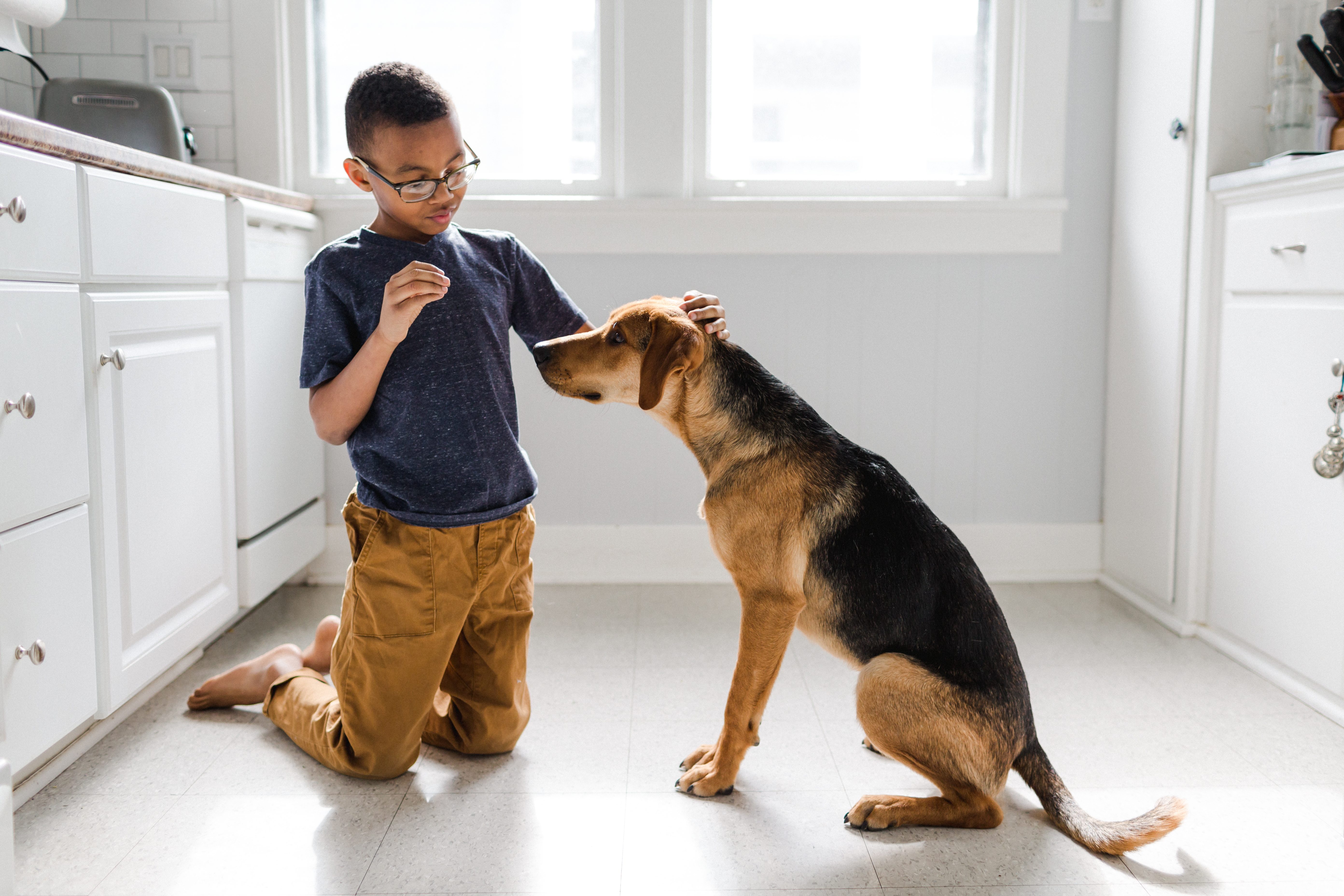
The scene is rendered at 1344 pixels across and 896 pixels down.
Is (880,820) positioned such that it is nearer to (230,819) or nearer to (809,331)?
(230,819)

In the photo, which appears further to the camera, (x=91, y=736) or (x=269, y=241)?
(x=269, y=241)

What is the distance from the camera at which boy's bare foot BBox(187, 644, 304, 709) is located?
2199mm

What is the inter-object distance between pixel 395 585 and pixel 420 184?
2.27ft

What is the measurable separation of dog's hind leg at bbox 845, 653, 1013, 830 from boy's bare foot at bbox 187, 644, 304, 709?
1241 millimetres

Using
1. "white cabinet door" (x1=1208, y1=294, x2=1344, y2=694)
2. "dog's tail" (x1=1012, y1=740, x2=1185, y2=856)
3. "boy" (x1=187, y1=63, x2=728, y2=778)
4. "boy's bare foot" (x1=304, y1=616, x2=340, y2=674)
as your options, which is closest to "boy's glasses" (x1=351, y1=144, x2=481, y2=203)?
"boy" (x1=187, y1=63, x2=728, y2=778)

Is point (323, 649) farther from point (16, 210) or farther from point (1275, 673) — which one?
point (1275, 673)

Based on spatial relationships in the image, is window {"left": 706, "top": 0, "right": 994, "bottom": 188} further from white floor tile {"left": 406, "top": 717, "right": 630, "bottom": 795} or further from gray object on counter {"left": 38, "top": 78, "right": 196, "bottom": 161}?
white floor tile {"left": 406, "top": 717, "right": 630, "bottom": 795}

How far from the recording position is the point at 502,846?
5.51 ft

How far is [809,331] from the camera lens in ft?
10.6

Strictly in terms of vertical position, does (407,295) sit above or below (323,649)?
above

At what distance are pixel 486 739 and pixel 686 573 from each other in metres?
1.36

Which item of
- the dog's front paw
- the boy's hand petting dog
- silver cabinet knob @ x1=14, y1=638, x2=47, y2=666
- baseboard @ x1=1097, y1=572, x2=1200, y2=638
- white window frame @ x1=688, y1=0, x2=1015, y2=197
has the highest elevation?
white window frame @ x1=688, y1=0, x2=1015, y2=197

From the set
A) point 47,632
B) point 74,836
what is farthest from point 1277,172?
point 74,836

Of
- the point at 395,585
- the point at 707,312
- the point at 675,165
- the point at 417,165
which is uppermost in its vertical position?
the point at 675,165
